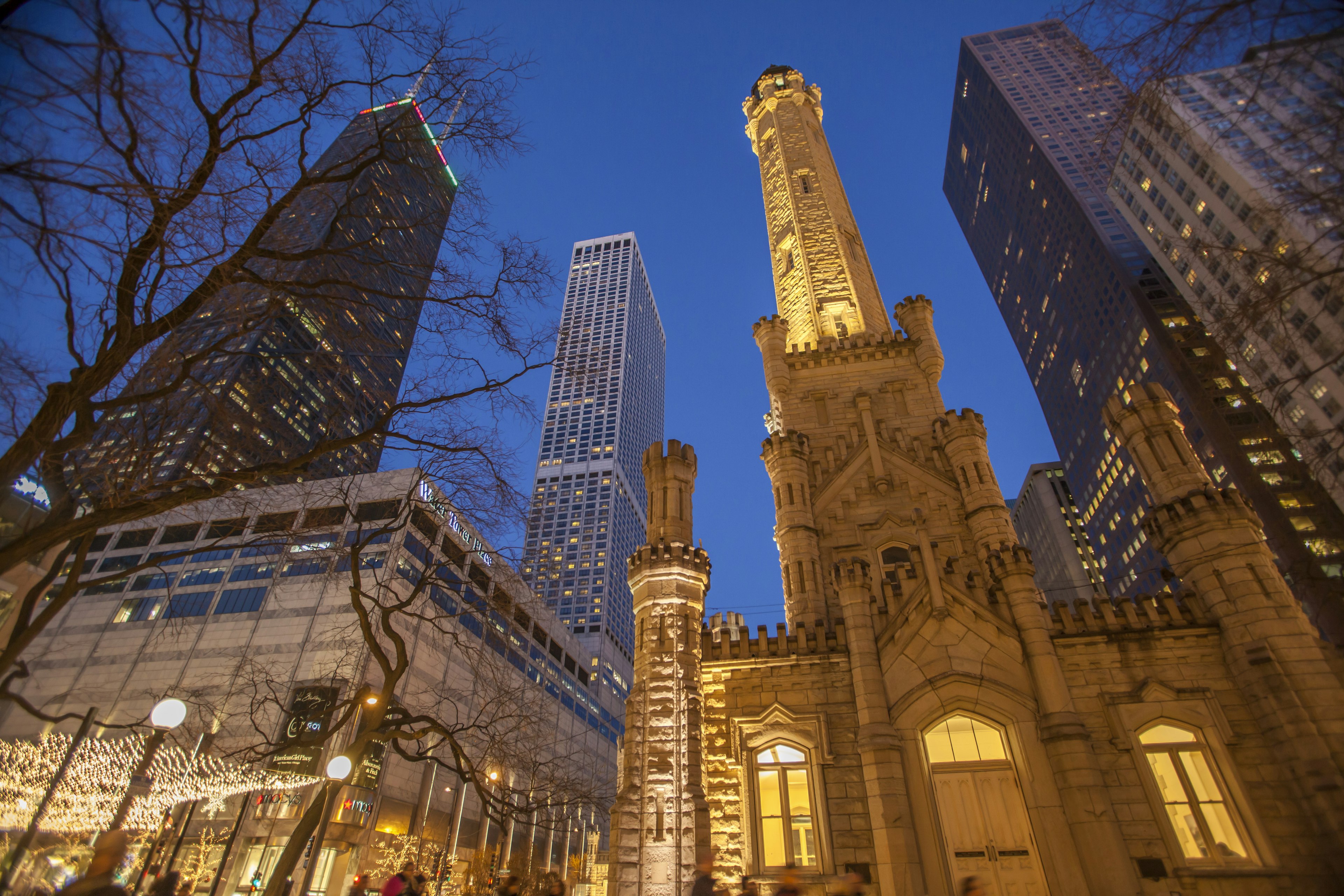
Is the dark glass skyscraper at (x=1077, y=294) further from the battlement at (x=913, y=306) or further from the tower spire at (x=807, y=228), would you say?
the battlement at (x=913, y=306)

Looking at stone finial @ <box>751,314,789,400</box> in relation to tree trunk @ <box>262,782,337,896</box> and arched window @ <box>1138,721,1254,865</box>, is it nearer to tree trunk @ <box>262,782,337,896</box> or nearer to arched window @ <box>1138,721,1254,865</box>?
arched window @ <box>1138,721,1254,865</box>

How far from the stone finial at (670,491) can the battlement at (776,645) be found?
10.2 feet

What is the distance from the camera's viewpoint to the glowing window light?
987cm

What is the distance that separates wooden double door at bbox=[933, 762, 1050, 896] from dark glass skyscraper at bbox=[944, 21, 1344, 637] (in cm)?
4014

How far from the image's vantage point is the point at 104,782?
32.1 meters

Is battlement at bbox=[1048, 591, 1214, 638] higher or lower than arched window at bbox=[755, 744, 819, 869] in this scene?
higher

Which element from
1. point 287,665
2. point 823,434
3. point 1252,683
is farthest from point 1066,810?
point 287,665

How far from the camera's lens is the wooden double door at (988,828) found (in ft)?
46.7

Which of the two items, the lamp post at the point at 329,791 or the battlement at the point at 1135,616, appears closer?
the lamp post at the point at 329,791

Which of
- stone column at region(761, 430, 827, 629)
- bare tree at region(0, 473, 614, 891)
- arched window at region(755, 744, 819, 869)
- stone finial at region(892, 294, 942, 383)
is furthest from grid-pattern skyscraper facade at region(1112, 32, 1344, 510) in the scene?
bare tree at region(0, 473, 614, 891)

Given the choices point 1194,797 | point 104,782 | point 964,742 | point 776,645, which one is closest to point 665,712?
point 776,645

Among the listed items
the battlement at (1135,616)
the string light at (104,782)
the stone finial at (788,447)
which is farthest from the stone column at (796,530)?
the string light at (104,782)

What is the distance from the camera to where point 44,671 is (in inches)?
2119

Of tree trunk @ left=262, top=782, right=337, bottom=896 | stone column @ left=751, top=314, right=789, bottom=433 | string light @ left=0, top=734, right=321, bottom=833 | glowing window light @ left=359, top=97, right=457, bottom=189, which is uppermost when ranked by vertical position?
stone column @ left=751, top=314, right=789, bottom=433
